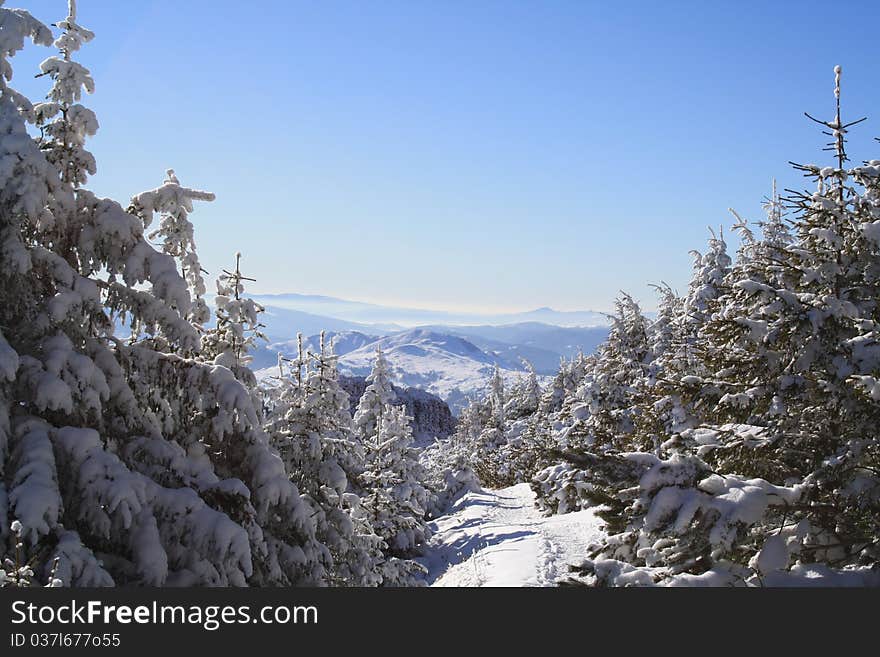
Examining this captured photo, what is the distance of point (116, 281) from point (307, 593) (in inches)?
201

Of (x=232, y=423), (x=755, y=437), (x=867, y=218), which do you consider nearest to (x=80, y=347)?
(x=232, y=423)

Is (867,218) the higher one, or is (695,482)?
(867,218)

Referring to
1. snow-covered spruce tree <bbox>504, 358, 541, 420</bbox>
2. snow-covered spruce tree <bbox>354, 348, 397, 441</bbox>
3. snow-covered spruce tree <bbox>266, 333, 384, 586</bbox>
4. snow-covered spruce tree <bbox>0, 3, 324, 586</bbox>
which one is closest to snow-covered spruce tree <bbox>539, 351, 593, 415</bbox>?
snow-covered spruce tree <bbox>504, 358, 541, 420</bbox>

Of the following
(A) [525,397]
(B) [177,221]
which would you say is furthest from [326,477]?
(A) [525,397]

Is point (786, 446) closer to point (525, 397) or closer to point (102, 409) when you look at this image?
point (102, 409)

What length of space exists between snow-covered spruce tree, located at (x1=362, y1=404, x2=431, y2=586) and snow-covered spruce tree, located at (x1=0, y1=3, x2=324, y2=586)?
29.1 ft

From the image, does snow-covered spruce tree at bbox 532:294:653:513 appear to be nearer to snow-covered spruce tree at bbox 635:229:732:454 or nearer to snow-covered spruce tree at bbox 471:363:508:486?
snow-covered spruce tree at bbox 635:229:732:454

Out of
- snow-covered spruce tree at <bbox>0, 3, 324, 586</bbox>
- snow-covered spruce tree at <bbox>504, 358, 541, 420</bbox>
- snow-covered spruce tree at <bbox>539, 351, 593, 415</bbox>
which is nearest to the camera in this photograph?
snow-covered spruce tree at <bbox>0, 3, 324, 586</bbox>

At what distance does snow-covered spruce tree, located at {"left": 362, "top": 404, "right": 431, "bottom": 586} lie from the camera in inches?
780

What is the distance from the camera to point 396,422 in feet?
93.7

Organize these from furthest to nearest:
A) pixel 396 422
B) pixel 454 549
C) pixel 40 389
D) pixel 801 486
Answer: pixel 396 422 → pixel 454 549 → pixel 40 389 → pixel 801 486

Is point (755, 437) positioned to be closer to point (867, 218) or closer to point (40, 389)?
point (867, 218)

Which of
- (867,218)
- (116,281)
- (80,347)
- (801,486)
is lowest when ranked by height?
(801,486)

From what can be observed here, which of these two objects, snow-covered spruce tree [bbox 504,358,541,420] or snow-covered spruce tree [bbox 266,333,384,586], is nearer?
snow-covered spruce tree [bbox 266,333,384,586]
